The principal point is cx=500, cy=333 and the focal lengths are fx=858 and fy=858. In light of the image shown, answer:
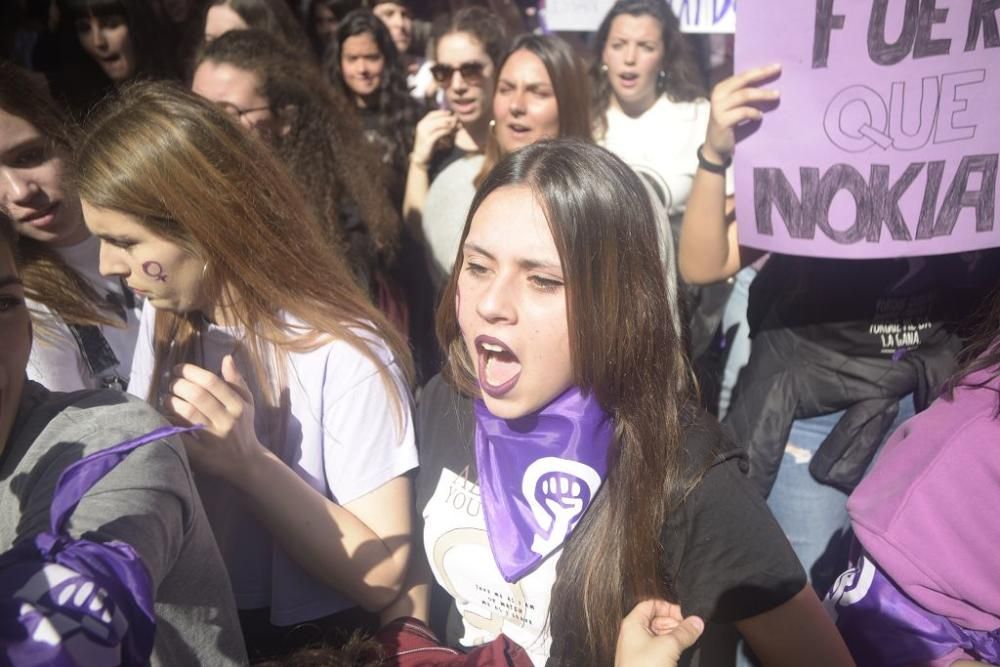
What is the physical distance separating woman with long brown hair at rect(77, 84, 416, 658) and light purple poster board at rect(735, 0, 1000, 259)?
106 centimetres

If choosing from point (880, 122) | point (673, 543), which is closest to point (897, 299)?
point (880, 122)

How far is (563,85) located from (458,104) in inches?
26.3

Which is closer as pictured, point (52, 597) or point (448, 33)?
point (52, 597)

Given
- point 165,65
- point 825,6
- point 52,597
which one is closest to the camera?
point 52,597

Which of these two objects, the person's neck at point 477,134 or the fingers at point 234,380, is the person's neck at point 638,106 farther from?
the fingers at point 234,380

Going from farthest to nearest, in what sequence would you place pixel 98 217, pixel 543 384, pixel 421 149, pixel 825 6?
pixel 421 149
pixel 825 6
pixel 98 217
pixel 543 384

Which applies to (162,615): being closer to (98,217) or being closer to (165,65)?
(98,217)

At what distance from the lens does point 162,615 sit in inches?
→ 44.3

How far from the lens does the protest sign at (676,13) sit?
146 inches

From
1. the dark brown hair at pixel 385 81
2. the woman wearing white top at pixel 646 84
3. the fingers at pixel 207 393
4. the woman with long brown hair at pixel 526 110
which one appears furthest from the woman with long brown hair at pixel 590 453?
the dark brown hair at pixel 385 81

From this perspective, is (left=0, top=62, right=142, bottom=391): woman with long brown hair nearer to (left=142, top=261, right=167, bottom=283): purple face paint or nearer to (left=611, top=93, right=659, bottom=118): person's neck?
(left=142, top=261, right=167, bottom=283): purple face paint

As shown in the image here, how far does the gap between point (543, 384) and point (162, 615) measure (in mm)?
733

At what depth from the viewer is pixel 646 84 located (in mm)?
3850

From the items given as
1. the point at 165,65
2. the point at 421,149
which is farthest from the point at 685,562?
the point at 165,65
